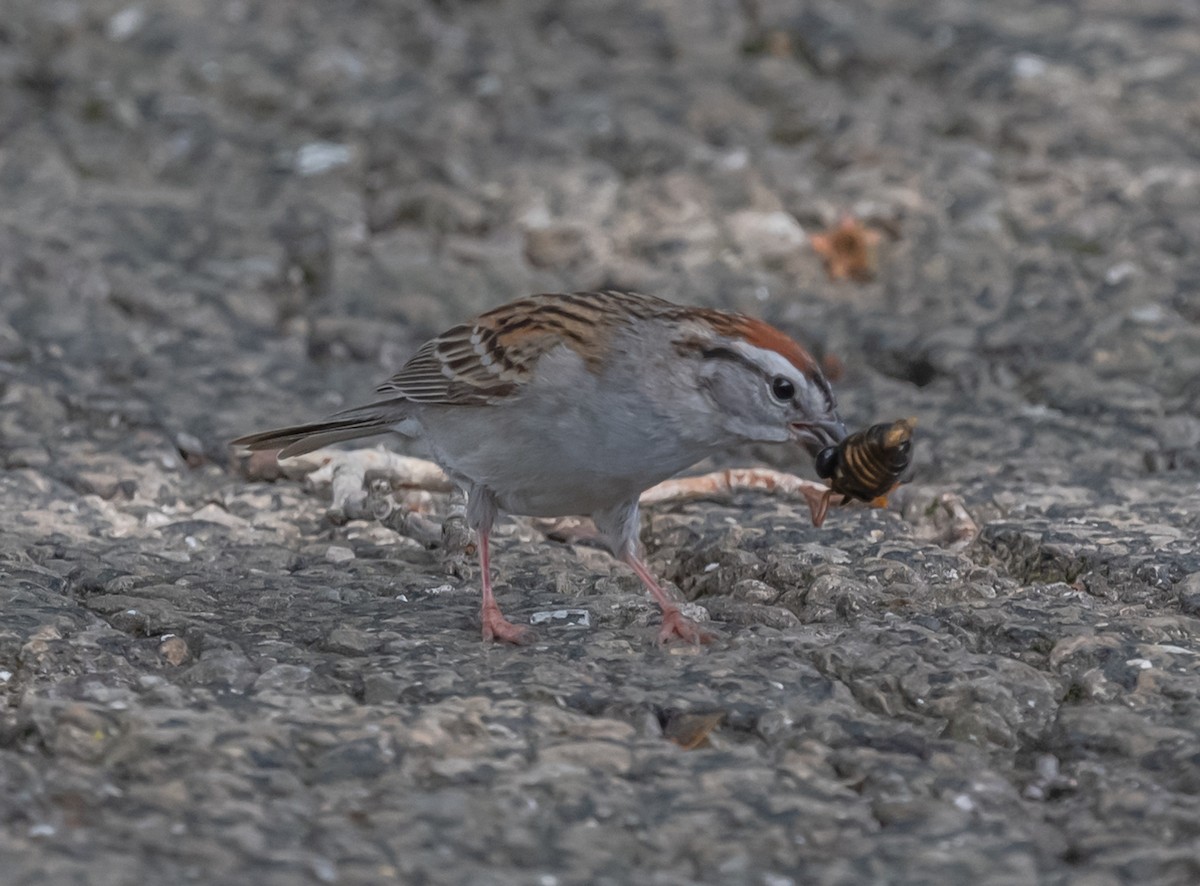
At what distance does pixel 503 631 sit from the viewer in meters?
3.86

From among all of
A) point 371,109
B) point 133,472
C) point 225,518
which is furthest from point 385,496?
point 371,109

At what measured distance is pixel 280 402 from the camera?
5418 mm

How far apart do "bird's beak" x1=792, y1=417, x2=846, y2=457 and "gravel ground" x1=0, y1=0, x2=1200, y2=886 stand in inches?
14.7

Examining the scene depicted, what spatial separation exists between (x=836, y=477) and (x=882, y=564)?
12.0 inches

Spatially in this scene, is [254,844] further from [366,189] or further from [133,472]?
[366,189]

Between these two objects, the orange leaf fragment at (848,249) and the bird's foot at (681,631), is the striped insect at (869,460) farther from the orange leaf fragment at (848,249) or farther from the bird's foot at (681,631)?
the orange leaf fragment at (848,249)

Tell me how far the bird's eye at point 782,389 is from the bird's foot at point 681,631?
1.87ft

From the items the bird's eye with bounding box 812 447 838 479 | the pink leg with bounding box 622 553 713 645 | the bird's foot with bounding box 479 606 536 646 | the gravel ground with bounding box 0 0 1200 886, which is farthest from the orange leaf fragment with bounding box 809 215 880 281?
the bird's foot with bounding box 479 606 536 646

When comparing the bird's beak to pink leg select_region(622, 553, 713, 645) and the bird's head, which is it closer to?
the bird's head

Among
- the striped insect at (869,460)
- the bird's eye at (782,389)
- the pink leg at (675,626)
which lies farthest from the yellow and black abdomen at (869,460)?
the pink leg at (675,626)

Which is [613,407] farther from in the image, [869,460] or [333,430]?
[333,430]

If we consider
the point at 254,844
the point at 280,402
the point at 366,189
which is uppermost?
the point at 366,189

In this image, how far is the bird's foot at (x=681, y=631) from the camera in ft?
12.6

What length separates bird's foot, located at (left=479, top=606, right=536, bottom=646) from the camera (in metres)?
3.85
